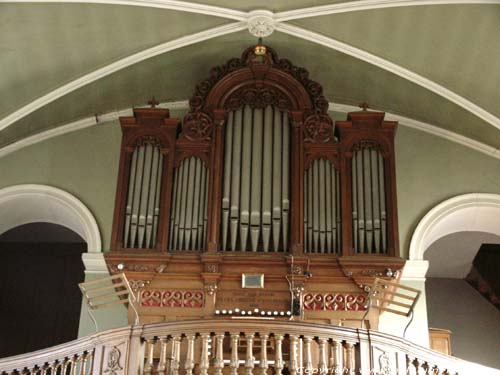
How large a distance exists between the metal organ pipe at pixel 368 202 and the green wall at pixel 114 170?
76 centimetres

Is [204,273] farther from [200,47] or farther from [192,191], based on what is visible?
[200,47]

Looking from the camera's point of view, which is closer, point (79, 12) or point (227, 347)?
point (227, 347)

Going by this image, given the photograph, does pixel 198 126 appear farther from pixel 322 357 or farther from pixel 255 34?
pixel 322 357

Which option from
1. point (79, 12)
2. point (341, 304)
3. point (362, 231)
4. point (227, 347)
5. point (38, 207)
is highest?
point (79, 12)

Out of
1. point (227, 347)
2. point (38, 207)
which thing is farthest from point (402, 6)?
point (38, 207)

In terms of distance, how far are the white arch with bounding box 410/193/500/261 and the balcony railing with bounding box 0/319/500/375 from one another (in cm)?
287

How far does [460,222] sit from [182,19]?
4.51m

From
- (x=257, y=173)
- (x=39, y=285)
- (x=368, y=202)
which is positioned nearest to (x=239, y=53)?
(x=257, y=173)

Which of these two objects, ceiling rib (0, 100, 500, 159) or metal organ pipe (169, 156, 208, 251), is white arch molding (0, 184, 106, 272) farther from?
metal organ pipe (169, 156, 208, 251)

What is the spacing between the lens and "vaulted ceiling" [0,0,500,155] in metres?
10.2

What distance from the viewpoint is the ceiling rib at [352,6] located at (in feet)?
32.4

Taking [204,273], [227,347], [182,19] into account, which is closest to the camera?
[227,347]

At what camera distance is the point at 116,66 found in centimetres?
1104

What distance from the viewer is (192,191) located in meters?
10.6
